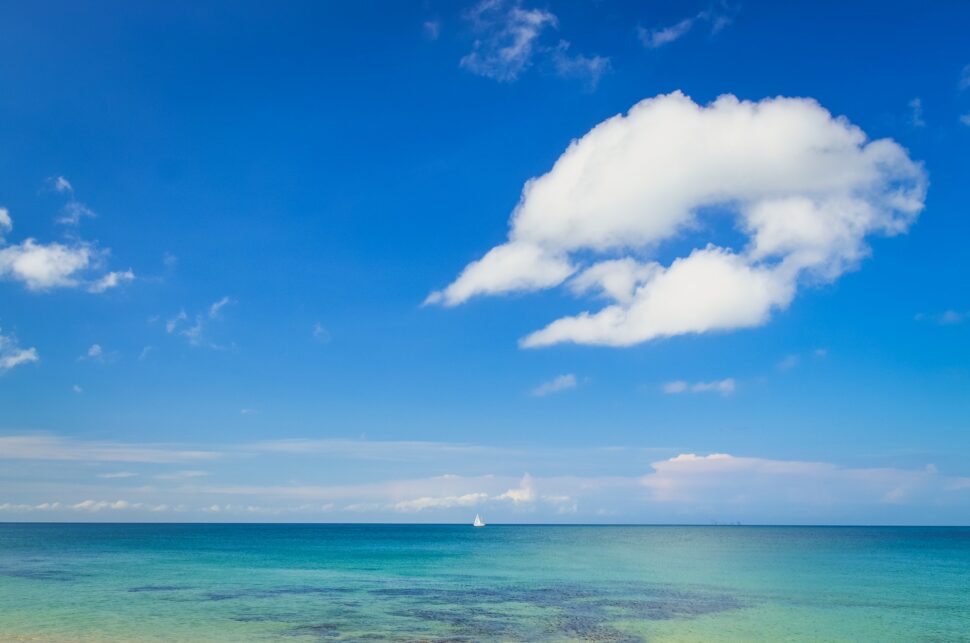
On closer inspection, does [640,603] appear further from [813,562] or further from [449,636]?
[813,562]

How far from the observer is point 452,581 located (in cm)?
4731

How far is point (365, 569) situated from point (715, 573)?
27937 millimetres

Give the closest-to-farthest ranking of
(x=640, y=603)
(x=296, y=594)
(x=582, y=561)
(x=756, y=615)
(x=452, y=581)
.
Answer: (x=756, y=615) → (x=640, y=603) → (x=296, y=594) → (x=452, y=581) → (x=582, y=561)

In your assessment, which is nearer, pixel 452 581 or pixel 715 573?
pixel 452 581

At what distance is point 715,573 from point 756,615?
78.3 feet

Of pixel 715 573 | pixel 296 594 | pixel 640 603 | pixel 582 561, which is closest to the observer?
pixel 640 603

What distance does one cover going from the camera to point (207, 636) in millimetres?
26859

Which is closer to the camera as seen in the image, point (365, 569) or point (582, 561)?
point (365, 569)

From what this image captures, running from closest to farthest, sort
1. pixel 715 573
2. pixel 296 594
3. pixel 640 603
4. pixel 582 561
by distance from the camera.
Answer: pixel 640 603, pixel 296 594, pixel 715 573, pixel 582 561

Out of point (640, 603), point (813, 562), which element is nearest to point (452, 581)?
point (640, 603)

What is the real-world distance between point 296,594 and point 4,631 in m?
14.6

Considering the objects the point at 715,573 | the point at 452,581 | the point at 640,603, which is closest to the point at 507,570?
the point at 452,581

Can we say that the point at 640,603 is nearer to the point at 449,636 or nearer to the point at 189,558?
the point at 449,636

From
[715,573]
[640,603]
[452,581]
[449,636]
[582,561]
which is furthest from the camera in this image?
[582,561]
